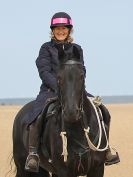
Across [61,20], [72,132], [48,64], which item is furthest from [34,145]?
[61,20]

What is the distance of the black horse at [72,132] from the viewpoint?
7.51 m

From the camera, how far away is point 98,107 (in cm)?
873

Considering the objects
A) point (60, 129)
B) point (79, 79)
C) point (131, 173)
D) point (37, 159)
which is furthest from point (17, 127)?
point (131, 173)

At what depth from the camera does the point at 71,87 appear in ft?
24.6

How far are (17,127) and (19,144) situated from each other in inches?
10.5

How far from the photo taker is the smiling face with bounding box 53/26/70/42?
8.91 metres

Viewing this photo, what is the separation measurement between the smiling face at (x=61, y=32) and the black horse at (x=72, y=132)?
106 centimetres

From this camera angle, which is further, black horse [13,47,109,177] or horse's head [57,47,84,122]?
black horse [13,47,109,177]

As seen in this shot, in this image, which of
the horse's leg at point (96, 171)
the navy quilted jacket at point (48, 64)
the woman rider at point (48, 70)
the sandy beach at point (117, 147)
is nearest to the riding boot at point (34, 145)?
the woman rider at point (48, 70)

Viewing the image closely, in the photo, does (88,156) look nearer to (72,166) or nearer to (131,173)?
(72,166)

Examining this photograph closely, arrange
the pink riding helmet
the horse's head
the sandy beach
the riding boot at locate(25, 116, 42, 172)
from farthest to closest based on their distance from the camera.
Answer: the sandy beach → the pink riding helmet → the riding boot at locate(25, 116, 42, 172) → the horse's head

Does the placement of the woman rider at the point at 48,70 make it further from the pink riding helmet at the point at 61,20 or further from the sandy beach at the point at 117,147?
the sandy beach at the point at 117,147

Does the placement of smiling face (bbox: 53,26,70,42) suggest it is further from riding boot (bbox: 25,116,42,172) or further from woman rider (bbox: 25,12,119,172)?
riding boot (bbox: 25,116,42,172)

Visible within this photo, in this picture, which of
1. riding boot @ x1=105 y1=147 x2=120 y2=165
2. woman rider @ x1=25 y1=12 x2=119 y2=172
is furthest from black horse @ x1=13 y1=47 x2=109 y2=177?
riding boot @ x1=105 y1=147 x2=120 y2=165
